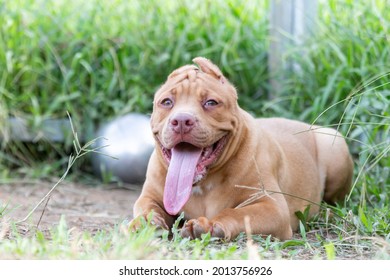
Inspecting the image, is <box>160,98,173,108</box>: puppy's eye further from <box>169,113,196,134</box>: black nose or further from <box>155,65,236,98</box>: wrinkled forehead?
<box>169,113,196,134</box>: black nose

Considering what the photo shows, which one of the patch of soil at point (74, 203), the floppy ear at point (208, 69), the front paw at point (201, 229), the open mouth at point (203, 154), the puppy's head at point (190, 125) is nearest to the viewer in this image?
the front paw at point (201, 229)

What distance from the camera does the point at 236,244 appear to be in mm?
4414

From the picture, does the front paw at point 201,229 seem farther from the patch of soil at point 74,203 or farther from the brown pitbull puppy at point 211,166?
the patch of soil at point 74,203

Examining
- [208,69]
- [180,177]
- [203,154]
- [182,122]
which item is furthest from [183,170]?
[208,69]

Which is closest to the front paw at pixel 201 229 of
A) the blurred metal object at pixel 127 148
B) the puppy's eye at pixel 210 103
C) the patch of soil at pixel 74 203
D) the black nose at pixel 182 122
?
the black nose at pixel 182 122

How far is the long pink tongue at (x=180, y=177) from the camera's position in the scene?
464 centimetres

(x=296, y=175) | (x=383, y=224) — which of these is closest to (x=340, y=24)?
(x=296, y=175)

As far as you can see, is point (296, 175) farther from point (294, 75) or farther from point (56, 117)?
point (56, 117)

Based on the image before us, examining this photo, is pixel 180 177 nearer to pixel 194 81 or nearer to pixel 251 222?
pixel 251 222

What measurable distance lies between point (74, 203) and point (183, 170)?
2415 mm

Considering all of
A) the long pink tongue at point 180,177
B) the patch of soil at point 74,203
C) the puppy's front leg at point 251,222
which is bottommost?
the patch of soil at point 74,203

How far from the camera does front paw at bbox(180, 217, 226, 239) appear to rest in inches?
174

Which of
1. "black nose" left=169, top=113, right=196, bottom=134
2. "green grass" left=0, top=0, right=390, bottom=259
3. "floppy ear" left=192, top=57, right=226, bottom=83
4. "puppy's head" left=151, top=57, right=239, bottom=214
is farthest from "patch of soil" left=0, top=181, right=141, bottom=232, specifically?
"floppy ear" left=192, top=57, right=226, bottom=83

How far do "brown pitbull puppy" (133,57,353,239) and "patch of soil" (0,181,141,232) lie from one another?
→ 684 millimetres
